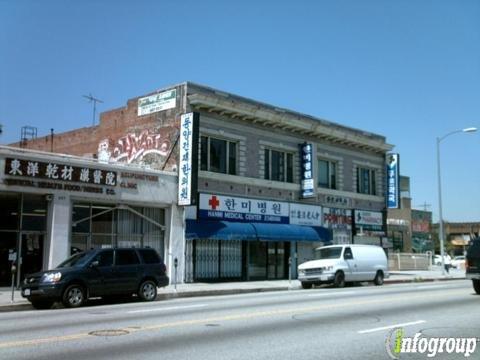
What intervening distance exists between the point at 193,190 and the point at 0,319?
12776 millimetres

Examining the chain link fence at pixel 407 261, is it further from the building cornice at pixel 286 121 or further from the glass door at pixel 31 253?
the glass door at pixel 31 253

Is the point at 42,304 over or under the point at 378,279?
under

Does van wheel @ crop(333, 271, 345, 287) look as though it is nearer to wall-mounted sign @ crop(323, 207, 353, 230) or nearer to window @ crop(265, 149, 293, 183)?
window @ crop(265, 149, 293, 183)

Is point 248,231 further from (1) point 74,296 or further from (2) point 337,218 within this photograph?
(1) point 74,296

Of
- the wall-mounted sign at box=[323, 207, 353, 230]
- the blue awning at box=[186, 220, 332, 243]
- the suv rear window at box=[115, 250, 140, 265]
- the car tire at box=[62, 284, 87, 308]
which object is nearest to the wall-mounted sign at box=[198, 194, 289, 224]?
the blue awning at box=[186, 220, 332, 243]

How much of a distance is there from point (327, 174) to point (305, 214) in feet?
12.8

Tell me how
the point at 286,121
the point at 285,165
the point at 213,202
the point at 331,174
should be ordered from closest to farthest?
1. the point at 213,202
2. the point at 286,121
3. the point at 285,165
4. the point at 331,174

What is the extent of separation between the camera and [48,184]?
22344mm

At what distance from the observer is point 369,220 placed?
38312mm

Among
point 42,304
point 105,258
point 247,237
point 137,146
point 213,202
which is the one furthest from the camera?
point 137,146

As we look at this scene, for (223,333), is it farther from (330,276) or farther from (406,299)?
(330,276)

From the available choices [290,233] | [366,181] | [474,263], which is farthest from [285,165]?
[474,263]

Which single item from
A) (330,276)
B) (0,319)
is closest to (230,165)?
(330,276)

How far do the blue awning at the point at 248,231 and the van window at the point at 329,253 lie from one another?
303cm
